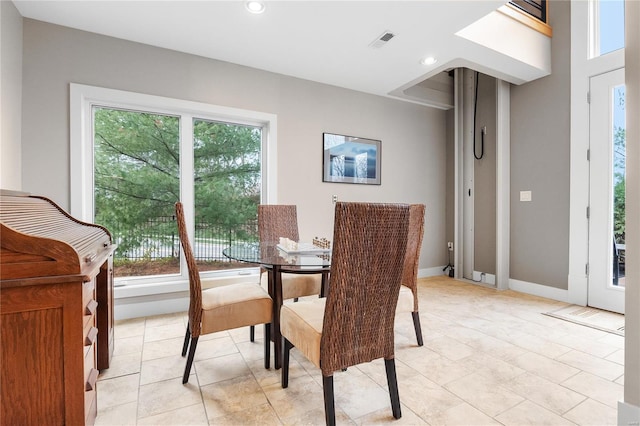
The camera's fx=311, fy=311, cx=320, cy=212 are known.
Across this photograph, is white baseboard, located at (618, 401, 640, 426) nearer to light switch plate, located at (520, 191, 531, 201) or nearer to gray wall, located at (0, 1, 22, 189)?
light switch plate, located at (520, 191, 531, 201)

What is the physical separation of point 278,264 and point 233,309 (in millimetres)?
389

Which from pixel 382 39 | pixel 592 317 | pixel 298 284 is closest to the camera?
pixel 298 284

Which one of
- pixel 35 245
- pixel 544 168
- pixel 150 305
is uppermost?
pixel 544 168

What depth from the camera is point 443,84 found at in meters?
4.56

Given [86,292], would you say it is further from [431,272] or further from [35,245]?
[431,272]

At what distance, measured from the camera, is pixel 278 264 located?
1.80 metres

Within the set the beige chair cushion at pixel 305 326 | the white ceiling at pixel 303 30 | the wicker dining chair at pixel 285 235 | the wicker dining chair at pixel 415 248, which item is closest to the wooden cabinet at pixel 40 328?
the beige chair cushion at pixel 305 326

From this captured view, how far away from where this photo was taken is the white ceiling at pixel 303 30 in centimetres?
234

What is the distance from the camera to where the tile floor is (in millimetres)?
1543

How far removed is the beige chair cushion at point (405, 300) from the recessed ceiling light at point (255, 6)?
7.59 ft

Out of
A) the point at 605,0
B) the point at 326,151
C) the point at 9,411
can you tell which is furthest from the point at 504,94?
the point at 9,411

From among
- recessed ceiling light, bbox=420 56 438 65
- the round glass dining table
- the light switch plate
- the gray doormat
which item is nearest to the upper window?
the light switch plate

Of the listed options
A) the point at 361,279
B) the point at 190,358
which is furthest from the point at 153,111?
the point at 361,279

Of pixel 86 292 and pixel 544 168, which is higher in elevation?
pixel 544 168
